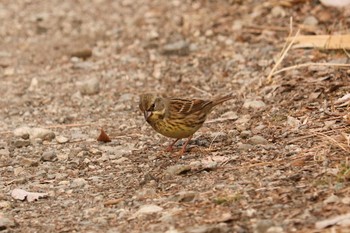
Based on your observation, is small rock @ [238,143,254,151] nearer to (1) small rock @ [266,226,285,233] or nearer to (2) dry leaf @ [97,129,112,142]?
(2) dry leaf @ [97,129,112,142]

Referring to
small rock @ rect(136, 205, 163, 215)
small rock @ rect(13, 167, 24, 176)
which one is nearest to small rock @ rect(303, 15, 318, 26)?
small rock @ rect(13, 167, 24, 176)

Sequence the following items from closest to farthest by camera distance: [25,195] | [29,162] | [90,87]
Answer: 1. [25,195]
2. [29,162]
3. [90,87]

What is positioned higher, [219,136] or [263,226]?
[263,226]

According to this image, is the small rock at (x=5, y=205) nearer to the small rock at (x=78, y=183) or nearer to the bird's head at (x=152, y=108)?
the small rock at (x=78, y=183)

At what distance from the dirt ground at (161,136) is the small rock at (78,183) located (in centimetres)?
2

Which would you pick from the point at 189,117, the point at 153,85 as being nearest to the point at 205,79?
the point at 153,85

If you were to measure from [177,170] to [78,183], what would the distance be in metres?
0.78

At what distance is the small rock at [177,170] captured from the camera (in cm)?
621

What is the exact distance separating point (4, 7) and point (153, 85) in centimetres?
456

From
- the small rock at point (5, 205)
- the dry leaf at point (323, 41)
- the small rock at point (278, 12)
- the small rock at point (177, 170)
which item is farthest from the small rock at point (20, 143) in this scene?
the small rock at point (278, 12)

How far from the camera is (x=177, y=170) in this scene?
6.24 meters

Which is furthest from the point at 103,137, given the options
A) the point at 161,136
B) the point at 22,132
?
the point at 22,132

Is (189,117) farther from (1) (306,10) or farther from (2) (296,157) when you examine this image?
(1) (306,10)

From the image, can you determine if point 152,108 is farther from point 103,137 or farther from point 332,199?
point 332,199
